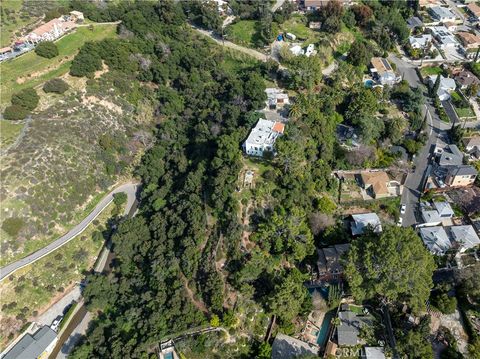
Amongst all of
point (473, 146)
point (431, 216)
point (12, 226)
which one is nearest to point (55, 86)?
point (12, 226)

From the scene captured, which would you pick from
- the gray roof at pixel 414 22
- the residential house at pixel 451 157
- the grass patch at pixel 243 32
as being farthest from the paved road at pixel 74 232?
the gray roof at pixel 414 22

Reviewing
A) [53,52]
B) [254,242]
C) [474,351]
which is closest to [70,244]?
[254,242]

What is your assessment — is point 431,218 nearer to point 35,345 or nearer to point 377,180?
point 377,180

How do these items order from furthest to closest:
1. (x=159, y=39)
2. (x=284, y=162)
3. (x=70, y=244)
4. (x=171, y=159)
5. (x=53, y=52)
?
(x=159, y=39), (x=53, y=52), (x=171, y=159), (x=70, y=244), (x=284, y=162)

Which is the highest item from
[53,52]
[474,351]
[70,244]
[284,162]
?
[53,52]

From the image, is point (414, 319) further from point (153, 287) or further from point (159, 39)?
point (159, 39)
